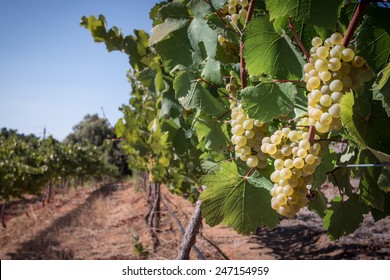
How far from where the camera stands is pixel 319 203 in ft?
5.06

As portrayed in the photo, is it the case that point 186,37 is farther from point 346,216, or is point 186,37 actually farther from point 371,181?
point 346,216

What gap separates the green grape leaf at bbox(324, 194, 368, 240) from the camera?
5.01ft

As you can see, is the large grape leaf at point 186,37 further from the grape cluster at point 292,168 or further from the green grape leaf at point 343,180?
the green grape leaf at point 343,180

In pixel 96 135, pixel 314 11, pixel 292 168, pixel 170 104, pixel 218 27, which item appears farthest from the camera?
pixel 96 135

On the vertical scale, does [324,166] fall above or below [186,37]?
below

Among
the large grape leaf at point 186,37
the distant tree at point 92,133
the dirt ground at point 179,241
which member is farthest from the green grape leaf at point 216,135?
the distant tree at point 92,133

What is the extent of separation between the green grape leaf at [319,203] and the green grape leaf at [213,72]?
70 cm

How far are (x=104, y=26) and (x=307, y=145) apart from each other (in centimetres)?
216

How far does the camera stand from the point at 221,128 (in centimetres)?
156

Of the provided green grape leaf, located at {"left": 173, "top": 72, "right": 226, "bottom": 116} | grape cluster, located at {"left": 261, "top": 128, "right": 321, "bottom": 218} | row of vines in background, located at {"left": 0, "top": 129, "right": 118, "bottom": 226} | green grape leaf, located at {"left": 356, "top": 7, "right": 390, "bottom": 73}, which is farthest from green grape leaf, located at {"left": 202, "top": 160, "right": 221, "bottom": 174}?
row of vines in background, located at {"left": 0, "top": 129, "right": 118, "bottom": 226}

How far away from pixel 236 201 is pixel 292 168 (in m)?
0.36

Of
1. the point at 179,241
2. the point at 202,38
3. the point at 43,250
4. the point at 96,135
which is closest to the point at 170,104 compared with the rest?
the point at 202,38

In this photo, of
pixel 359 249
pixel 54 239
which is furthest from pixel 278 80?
pixel 54 239
